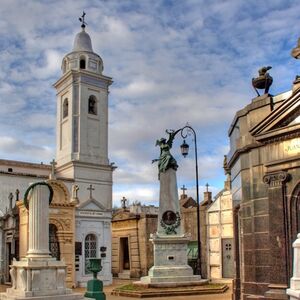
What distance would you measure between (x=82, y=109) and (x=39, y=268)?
3083 cm

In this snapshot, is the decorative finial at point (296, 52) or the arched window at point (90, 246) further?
the arched window at point (90, 246)

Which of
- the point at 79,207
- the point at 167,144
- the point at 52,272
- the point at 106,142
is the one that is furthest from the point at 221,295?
the point at 106,142

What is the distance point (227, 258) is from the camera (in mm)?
27938

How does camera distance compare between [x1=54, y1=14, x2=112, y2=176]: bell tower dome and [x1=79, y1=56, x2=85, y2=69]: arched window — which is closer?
[x1=54, y1=14, x2=112, y2=176]: bell tower dome

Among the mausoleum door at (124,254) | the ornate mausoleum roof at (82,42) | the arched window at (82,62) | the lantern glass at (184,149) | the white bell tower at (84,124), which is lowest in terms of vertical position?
the mausoleum door at (124,254)

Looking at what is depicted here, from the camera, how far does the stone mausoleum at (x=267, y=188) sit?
11617 millimetres

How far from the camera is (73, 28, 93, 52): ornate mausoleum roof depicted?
4416cm

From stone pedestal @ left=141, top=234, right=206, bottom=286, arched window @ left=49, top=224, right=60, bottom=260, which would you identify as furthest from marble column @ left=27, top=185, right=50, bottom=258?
arched window @ left=49, top=224, right=60, bottom=260

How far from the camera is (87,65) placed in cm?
4344

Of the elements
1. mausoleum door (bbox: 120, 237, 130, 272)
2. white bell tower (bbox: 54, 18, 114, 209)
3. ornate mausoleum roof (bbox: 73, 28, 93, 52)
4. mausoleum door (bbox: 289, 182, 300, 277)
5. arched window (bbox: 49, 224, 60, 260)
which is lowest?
mausoleum door (bbox: 120, 237, 130, 272)

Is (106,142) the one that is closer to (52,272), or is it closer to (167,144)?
(167,144)

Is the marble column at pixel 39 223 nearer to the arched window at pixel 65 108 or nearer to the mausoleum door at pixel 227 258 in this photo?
the mausoleum door at pixel 227 258

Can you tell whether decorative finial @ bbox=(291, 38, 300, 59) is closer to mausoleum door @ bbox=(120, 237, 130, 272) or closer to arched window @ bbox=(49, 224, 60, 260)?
arched window @ bbox=(49, 224, 60, 260)

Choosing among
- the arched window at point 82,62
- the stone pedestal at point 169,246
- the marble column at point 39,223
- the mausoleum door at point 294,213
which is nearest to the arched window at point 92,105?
the arched window at point 82,62
